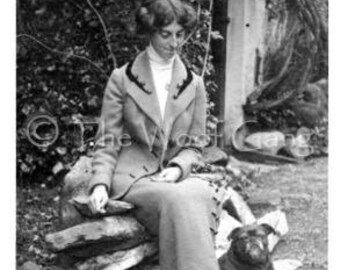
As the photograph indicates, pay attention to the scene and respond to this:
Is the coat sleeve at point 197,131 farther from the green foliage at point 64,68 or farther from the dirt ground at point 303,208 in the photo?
the dirt ground at point 303,208

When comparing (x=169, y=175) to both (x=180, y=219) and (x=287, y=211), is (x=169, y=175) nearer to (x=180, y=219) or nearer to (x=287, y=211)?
(x=180, y=219)

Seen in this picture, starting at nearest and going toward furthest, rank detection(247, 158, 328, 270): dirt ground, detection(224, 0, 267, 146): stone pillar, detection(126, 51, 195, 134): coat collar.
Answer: detection(126, 51, 195, 134): coat collar < detection(247, 158, 328, 270): dirt ground < detection(224, 0, 267, 146): stone pillar

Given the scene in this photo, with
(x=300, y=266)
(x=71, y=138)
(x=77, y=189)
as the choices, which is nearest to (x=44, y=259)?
(x=77, y=189)

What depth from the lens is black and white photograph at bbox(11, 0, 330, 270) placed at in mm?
3236

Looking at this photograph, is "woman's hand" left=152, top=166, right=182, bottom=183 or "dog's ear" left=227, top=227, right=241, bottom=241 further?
"dog's ear" left=227, top=227, right=241, bottom=241

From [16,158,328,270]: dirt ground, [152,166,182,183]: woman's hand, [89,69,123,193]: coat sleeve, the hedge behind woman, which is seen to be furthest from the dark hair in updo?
[16,158,328,270]: dirt ground

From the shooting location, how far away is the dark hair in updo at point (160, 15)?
322 cm

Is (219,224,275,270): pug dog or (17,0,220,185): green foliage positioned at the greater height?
(17,0,220,185): green foliage

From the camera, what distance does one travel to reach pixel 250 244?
332 centimetres

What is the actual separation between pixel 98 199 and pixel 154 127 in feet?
1.39

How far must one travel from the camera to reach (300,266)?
3.57 meters

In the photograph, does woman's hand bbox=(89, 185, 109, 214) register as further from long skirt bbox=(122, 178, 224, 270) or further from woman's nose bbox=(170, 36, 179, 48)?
woman's nose bbox=(170, 36, 179, 48)
